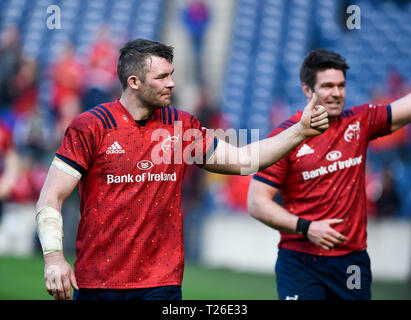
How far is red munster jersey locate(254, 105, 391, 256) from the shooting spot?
4500 mm

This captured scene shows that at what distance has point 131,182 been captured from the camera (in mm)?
3559

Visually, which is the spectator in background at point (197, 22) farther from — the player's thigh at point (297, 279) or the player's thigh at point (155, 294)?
the player's thigh at point (155, 294)

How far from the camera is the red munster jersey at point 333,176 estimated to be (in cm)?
450

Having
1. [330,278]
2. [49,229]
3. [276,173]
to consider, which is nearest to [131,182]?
[49,229]

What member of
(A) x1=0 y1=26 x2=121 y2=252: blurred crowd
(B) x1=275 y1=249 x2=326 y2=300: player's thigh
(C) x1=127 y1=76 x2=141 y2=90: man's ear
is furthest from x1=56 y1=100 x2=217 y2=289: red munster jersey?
(A) x1=0 y1=26 x2=121 y2=252: blurred crowd

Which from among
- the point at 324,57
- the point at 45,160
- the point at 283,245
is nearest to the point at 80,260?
the point at 283,245

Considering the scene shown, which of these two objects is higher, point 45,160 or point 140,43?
point 45,160

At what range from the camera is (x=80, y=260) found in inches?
140

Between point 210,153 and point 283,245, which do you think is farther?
point 283,245

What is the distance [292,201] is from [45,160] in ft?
26.9

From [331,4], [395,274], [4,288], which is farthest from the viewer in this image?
[331,4]

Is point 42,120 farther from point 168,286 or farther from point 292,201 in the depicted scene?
point 168,286
